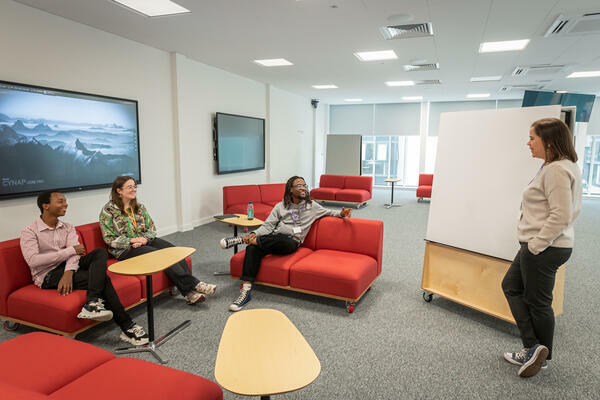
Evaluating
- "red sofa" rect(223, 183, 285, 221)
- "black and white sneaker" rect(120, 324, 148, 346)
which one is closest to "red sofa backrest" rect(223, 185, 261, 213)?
"red sofa" rect(223, 183, 285, 221)

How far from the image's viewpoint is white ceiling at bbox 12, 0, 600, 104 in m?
3.96

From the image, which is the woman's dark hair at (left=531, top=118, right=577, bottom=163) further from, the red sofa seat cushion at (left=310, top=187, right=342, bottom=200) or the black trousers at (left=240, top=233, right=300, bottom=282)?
the red sofa seat cushion at (left=310, top=187, right=342, bottom=200)

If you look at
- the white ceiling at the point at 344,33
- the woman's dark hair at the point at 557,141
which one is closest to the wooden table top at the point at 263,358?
the woman's dark hair at the point at 557,141

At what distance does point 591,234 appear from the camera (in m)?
6.55

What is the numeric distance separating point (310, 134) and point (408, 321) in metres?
9.60

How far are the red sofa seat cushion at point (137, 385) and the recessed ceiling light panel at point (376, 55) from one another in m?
5.58

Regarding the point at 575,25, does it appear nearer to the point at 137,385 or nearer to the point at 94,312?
the point at 137,385

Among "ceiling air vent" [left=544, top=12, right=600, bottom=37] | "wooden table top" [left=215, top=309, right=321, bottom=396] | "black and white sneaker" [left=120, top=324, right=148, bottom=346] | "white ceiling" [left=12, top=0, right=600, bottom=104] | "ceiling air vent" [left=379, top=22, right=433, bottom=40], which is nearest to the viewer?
"wooden table top" [left=215, top=309, right=321, bottom=396]

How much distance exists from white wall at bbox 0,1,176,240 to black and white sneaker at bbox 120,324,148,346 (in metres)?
2.21

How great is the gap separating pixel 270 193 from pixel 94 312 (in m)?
4.82

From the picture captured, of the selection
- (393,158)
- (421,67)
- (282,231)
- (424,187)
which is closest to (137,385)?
(282,231)

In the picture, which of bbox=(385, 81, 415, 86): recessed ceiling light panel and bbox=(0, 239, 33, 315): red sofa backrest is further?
bbox=(385, 81, 415, 86): recessed ceiling light panel

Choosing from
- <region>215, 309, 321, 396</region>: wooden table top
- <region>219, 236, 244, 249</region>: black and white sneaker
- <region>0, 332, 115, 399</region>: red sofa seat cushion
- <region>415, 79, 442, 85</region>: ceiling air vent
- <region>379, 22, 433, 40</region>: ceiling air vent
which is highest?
<region>415, 79, 442, 85</region>: ceiling air vent

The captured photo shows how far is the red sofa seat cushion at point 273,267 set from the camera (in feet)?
11.5
